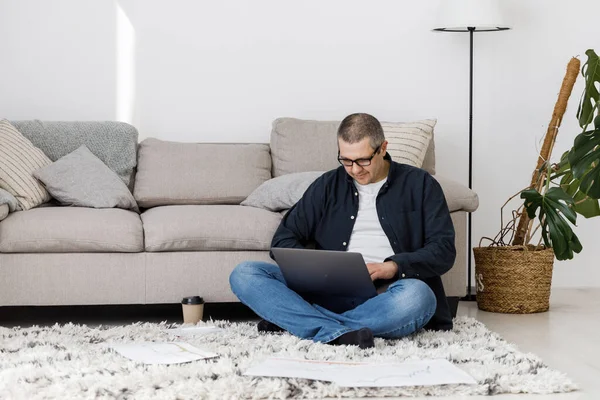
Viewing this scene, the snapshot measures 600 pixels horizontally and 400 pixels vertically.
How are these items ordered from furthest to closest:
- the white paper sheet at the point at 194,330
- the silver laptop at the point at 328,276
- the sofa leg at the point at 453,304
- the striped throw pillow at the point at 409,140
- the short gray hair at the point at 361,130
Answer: the striped throw pillow at the point at 409,140
the sofa leg at the point at 453,304
the white paper sheet at the point at 194,330
the short gray hair at the point at 361,130
the silver laptop at the point at 328,276

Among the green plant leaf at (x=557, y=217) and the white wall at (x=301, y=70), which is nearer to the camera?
the green plant leaf at (x=557, y=217)

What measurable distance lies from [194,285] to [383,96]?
1764 mm

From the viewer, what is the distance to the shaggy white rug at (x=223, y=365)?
2.45 metres

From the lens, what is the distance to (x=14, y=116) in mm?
4703

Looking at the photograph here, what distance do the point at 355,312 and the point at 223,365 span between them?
0.69 meters

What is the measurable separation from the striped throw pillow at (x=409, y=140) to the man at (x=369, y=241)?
79 centimetres

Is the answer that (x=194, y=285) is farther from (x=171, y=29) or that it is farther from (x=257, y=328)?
(x=171, y=29)

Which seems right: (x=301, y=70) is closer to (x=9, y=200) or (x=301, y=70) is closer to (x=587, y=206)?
(x=587, y=206)

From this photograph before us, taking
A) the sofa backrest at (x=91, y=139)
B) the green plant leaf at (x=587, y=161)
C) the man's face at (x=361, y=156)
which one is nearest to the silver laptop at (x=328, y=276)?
the man's face at (x=361, y=156)

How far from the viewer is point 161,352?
114 inches

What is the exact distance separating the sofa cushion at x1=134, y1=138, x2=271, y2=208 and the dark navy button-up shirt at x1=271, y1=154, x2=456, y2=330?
0.82 m

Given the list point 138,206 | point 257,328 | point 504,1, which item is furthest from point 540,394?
→ point 504,1

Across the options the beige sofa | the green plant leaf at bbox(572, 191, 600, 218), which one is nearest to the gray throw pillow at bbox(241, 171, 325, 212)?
the beige sofa

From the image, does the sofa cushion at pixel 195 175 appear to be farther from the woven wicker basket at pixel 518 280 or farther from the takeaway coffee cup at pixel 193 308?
the woven wicker basket at pixel 518 280
